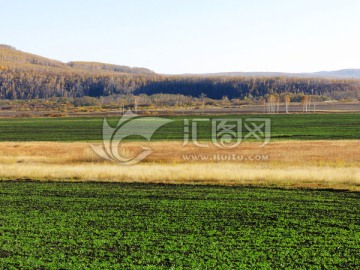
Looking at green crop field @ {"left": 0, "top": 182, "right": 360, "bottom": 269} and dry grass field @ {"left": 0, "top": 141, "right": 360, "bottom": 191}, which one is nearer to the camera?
green crop field @ {"left": 0, "top": 182, "right": 360, "bottom": 269}

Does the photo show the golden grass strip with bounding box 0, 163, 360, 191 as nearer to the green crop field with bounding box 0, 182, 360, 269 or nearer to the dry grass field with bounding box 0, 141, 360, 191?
the dry grass field with bounding box 0, 141, 360, 191

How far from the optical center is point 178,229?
17.0 m

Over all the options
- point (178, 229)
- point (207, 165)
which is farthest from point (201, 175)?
point (178, 229)

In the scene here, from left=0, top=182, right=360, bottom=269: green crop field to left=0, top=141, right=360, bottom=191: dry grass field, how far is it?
3342mm

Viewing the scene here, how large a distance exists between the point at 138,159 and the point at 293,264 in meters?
27.6

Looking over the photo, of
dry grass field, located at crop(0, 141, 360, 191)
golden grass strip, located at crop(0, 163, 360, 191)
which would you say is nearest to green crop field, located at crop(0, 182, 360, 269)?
golden grass strip, located at crop(0, 163, 360, 191)

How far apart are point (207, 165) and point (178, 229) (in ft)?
59.1

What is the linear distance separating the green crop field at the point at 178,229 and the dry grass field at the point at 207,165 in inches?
132

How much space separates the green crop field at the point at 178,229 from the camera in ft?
45.1

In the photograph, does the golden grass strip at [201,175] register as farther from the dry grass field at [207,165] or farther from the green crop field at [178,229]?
the green crop field at [178,229]

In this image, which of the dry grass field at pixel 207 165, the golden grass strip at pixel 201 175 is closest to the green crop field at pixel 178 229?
the golden grass strip at pixel 201 175

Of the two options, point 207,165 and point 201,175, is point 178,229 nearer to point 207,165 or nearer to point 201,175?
point 201,175

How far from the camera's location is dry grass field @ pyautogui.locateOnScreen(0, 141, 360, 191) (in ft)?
94.7

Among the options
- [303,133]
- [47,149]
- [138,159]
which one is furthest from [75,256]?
[303,133]
